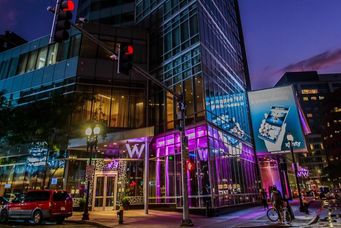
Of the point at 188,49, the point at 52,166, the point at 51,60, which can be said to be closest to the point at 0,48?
the point at 51,60

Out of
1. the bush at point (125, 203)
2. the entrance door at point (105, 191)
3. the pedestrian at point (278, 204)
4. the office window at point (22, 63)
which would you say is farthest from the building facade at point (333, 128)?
the office window at point (22, 63)

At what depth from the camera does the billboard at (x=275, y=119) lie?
32.7 metres

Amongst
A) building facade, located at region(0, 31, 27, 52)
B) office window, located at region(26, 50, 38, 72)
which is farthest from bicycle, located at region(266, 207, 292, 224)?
building facade, located at region(0, 31, 27, 52)

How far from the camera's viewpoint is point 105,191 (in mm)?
24234

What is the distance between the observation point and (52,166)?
985 inches

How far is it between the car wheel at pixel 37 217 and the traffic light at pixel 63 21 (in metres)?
12.5

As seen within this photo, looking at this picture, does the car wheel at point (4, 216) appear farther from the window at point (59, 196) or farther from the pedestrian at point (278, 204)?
the pedestrian at point (278, 204)

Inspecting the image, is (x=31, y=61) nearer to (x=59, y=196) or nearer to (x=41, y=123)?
(x=41, y=123)

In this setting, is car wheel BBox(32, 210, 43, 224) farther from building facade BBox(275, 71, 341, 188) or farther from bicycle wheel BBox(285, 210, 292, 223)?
building facade BBox(275, 71, 341, 188)

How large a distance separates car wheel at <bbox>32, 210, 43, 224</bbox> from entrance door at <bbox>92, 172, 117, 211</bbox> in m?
8.10

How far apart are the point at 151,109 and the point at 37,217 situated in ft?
48.9

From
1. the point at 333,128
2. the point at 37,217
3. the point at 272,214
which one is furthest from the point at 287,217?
the point at 333,128

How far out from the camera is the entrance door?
23797 millimetres

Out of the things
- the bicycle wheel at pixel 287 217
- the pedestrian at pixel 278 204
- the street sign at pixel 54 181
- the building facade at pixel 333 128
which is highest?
the building facade at pixel 333 128
